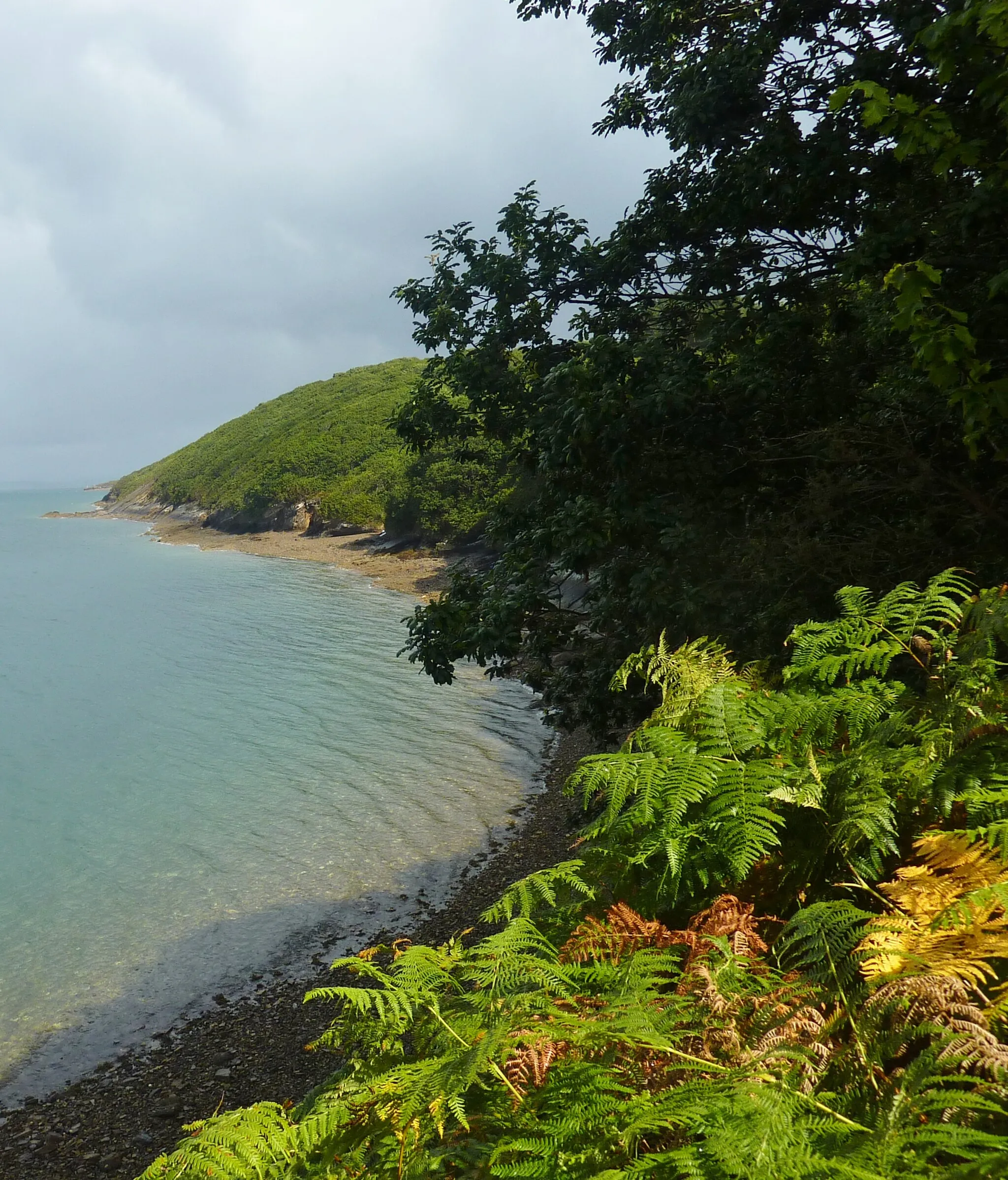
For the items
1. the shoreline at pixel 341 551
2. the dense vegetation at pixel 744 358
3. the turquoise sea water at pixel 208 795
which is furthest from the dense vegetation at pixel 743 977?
the shoreline at pixel 341 551

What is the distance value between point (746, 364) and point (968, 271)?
188 centimetres

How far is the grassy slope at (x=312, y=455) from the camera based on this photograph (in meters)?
56.9

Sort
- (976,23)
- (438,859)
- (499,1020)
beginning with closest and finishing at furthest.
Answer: (499,1020)
(976,23)
(438,859)

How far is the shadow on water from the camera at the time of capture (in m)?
7.84


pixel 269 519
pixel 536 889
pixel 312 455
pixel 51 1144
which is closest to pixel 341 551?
pixel 269 519

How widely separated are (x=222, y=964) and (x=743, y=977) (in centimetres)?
869

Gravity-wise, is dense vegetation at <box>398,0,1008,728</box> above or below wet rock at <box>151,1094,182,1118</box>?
above

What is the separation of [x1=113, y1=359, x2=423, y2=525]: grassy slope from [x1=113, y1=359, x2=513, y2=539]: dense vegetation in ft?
0.48

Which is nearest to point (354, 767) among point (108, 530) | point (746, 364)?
point (746, 364)

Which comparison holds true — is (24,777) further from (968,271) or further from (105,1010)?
(968,271)

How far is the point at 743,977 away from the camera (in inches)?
85.3

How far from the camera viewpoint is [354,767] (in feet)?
50.3

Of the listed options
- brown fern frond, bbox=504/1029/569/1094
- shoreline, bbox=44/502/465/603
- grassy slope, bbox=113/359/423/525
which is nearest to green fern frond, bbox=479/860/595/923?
brown fern frond, bbox=504/1029/569/1094

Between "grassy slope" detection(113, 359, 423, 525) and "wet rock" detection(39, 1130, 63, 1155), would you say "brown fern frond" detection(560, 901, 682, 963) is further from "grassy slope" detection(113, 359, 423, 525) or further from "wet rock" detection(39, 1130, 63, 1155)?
"grassy slope" detection(113, 359, 423, 525)
